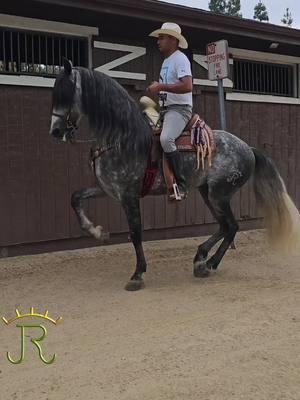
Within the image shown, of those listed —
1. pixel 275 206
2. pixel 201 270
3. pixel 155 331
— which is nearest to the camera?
pixel 155 331

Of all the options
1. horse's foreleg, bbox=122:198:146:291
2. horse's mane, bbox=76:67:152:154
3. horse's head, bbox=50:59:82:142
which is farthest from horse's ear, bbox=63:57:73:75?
horse's foreleg, bbox=122:198:146:291

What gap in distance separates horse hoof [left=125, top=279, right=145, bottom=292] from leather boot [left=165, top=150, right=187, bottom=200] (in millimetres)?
956

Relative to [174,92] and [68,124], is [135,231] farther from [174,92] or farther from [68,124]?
[174,92]

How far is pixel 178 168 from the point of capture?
5.83m

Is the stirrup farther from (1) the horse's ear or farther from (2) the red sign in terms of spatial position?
(2) the red sign

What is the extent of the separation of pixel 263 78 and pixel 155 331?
6922 mm

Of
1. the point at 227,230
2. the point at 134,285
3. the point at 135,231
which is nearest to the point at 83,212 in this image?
the point at 135,231

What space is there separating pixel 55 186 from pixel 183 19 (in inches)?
120

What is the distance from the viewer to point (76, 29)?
294 inches

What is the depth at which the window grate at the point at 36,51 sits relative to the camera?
7074mm

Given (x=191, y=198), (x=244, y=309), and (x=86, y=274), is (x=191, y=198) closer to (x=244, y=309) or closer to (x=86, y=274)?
(x=86, y=274)

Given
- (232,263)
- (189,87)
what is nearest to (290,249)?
(232,263)

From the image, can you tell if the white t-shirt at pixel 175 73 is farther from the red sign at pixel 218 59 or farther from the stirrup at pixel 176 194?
the red sign at pixel 218 59

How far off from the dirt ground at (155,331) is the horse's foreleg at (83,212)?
2.08 feet
